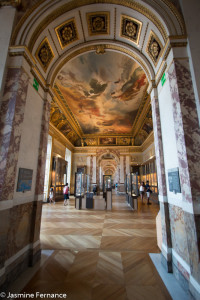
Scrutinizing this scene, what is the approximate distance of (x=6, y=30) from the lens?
3.21 metres

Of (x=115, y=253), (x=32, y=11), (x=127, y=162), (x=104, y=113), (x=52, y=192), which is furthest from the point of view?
(x=127, y=162)

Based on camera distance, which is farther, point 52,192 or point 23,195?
point 52,192

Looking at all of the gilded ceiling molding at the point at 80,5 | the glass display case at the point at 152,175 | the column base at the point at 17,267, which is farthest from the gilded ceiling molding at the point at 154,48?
the glass display case at the point at 152,175

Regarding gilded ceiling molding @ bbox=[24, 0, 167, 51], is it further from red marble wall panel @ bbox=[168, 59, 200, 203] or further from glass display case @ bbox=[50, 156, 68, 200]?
glass display case @ bbox=[50, 156, 68, 200]

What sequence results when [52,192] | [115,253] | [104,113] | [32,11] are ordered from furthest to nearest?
1. [104,113]
2. [52,192]
3. [115,253]
4. [32,11]

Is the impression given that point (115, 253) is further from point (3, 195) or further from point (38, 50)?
point (38, 50)

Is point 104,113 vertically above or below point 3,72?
above

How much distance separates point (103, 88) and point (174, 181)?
9.59 m

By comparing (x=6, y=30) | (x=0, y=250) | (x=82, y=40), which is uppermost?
(x=82, y=40)

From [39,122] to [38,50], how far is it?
182 cm

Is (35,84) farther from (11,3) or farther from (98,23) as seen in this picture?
(98,23)

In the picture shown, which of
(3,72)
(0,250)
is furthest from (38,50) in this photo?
(0,250)

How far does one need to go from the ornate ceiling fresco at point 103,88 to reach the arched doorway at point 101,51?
358cm

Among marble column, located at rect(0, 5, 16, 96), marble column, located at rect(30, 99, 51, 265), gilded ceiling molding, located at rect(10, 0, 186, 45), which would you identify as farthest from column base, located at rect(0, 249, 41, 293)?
gilded ceiling molding, located at rect(10, 0, 186, 45)
